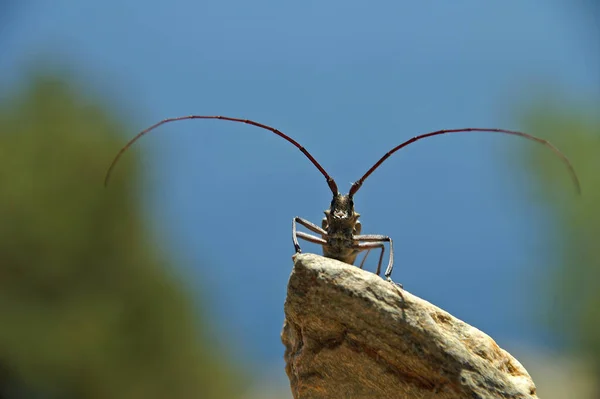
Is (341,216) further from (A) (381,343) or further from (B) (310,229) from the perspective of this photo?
(A) (381,343)

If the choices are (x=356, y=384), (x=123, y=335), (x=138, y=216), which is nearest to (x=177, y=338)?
Result: (x=123, y=335)

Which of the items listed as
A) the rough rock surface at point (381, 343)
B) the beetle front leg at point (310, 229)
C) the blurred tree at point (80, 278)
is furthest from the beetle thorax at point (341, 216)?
the blurred tree at point (80, 278)

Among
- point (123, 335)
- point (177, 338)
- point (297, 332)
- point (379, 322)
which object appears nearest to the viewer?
point (379, 322)

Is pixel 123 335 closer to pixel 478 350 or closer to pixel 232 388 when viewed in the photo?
pixel 232 388

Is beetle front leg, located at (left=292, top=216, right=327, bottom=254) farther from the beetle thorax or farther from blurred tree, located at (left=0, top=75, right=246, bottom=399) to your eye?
blurred tree, located at (left=0, top=75, right=246, bottom=399)

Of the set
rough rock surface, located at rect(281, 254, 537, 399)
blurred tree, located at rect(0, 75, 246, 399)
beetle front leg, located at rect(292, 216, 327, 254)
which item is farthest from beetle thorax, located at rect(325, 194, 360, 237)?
blurred tree, located at rect(0, 75, 246, 399)

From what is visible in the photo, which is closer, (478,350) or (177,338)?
(478,350)

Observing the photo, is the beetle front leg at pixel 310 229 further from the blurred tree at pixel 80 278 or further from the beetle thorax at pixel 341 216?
the blurred tree at pixel 80 278
